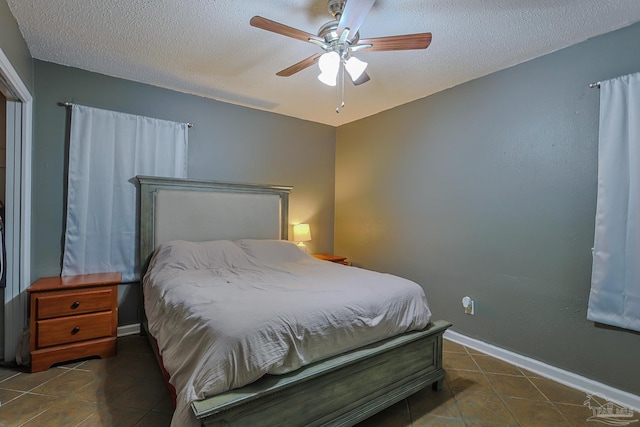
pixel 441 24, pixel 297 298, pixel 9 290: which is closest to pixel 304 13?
pixel 441 24

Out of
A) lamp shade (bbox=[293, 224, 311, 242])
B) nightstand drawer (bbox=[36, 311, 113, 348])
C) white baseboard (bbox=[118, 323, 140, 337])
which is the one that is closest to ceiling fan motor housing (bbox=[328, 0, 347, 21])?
lamp shade (bbox=[293, 224, 311, 242])

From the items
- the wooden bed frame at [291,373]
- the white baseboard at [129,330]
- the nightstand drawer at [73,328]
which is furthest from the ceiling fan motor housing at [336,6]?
the white baseboard at [129,330]

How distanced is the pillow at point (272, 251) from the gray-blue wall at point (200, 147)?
31.9 inches

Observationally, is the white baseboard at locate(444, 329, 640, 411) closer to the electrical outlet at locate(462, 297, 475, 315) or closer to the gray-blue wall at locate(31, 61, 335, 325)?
the electrical outlet at locate(462, 297, 475, 315)

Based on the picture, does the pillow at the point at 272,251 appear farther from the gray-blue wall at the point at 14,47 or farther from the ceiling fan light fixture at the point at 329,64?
the gray-blue wall at the point at 14,47

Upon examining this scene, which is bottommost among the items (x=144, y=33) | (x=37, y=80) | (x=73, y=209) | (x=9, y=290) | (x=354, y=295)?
(x=9, y=290)

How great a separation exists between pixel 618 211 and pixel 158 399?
318 centimetres

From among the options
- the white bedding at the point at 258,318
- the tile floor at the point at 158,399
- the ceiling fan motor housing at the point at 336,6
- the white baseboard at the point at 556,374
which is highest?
the ceiling fan motor housing at the point at 336,6

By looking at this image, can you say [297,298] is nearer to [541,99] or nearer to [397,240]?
[397,240]

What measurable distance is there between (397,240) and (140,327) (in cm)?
278

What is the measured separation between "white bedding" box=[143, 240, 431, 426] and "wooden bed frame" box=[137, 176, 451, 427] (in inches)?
2.3

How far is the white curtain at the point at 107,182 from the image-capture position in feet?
9.11

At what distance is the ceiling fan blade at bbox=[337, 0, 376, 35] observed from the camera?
1.47m

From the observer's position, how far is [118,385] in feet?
7.05
